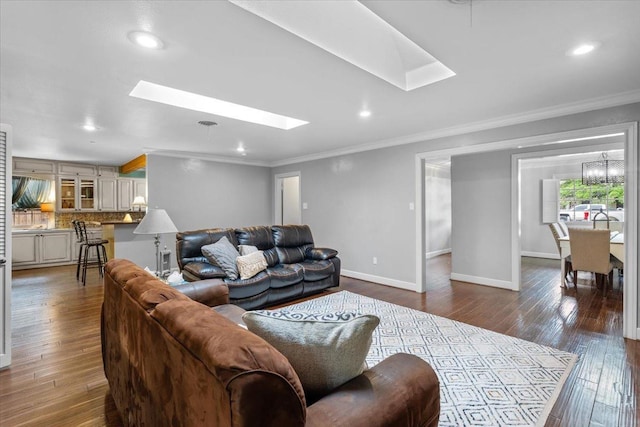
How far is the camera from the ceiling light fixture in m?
3.11

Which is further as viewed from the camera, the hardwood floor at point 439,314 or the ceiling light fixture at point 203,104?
the ceiling light fixture at point 203,104

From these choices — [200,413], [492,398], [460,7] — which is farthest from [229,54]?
[492,398]

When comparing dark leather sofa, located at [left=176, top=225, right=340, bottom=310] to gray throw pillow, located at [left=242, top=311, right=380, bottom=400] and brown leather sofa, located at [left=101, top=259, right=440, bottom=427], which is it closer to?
brown leather sofa, located at [left=101, top=259, right=440, bottom=427]

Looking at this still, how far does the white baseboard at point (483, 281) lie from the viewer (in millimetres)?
4764

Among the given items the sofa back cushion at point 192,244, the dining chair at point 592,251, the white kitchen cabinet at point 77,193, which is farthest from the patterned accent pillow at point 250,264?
the white kitchen cabinet at point 77,193

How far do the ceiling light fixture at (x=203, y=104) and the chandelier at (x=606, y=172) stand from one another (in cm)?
519

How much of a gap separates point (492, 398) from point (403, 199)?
314 cm

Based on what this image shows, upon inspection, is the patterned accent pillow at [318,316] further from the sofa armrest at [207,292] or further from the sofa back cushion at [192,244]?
the sofa back cushion at [192,244]

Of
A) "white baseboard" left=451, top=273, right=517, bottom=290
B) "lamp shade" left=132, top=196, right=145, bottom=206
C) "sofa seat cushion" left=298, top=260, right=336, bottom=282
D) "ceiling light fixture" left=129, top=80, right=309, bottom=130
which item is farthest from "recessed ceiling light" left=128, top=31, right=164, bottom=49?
"lamp shade" left=132, top=196, right=145, bottom=206

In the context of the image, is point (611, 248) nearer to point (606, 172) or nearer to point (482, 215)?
point (606, 172)

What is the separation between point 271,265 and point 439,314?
7.51 feet

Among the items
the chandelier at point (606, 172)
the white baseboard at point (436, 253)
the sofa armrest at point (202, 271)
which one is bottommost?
the white baseboard at point (436, 253)

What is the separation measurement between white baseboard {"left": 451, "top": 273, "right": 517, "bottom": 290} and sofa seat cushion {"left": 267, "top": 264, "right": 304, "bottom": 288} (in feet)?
9.54

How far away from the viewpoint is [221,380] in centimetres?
78
